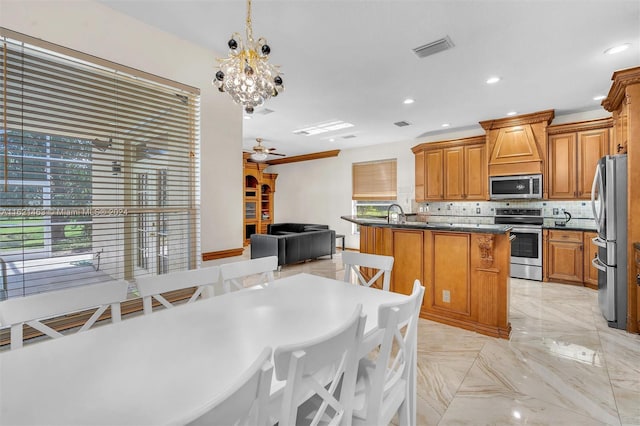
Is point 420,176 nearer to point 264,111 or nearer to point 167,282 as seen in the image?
point 264,111

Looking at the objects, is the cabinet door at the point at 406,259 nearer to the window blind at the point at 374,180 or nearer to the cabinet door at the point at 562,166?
the cabinet door at the point at 562,166

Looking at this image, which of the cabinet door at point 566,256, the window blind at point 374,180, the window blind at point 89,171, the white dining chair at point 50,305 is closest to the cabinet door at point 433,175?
the window blind at point 374,180

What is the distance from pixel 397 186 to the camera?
6.95 meters

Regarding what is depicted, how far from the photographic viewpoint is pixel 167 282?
5.57ft

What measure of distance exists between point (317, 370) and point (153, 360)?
0.60m

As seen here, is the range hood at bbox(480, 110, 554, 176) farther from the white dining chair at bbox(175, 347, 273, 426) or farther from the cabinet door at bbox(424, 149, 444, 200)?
the white dining chair at bbox(175, 347, 273, 426)

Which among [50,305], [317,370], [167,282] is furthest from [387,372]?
[50,305]

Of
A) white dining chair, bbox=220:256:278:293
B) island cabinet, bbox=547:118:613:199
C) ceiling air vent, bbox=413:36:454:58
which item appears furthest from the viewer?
island cabinet, bbox=547:118:613:199

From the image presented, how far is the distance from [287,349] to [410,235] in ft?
9.52

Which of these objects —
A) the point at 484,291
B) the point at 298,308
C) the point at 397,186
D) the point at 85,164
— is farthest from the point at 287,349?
the point at 397,186

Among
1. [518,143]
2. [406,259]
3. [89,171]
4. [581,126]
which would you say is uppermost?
[581,126]

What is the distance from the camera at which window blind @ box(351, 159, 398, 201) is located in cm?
707

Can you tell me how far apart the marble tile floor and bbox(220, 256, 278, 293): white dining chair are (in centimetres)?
133

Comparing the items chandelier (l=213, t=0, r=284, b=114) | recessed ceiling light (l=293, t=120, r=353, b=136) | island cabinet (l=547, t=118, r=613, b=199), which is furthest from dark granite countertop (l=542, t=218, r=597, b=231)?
chandelier (l=213, t=0, r=284, b=114)
